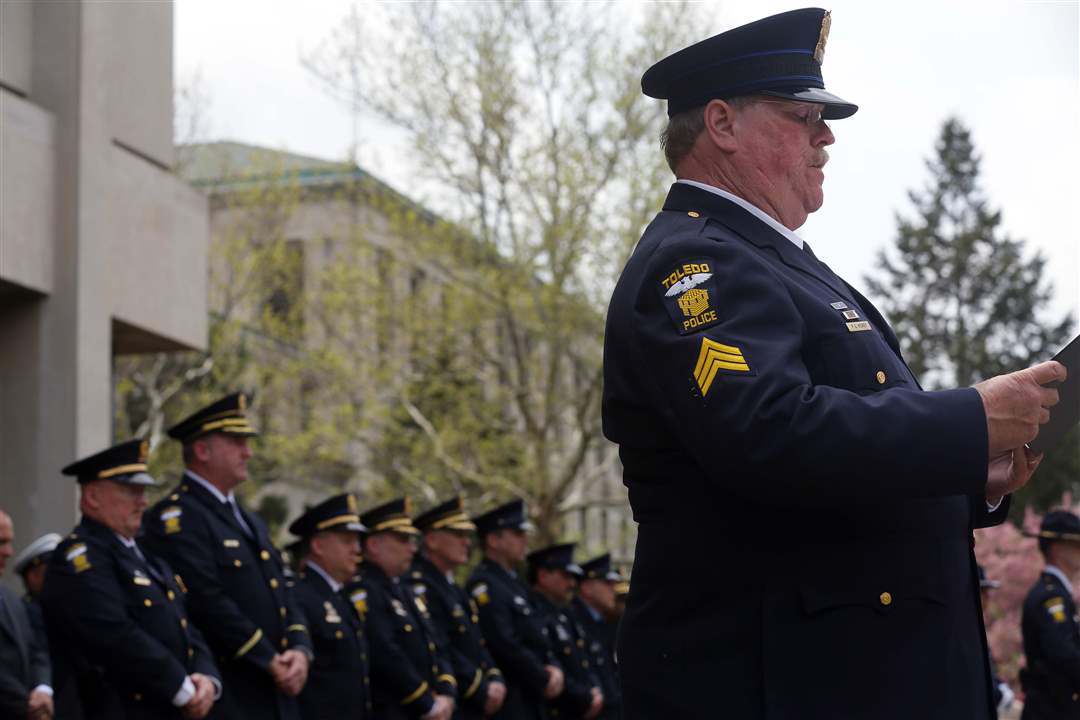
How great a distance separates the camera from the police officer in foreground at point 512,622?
471 inches

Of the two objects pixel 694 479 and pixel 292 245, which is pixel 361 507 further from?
pixel 694 479

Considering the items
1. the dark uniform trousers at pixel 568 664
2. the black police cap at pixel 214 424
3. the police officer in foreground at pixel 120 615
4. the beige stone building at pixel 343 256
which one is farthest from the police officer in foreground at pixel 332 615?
the beige stone building at pixel 343 256

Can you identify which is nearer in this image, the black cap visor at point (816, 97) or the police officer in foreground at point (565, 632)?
the black cap visor at point (816, 97)

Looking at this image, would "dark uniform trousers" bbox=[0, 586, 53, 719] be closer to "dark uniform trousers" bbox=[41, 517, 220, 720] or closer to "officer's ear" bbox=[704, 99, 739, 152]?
"dark uniform trousers" bbox=[41, 517, 220, 720]

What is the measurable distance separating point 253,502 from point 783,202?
3171 centimetres

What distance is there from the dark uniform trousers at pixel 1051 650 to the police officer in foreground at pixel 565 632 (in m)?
3.71

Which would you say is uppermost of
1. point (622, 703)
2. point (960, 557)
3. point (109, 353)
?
point (109, 353)

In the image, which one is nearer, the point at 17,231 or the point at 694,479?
the point at 694,479

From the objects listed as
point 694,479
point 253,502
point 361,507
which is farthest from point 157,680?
point 253,502

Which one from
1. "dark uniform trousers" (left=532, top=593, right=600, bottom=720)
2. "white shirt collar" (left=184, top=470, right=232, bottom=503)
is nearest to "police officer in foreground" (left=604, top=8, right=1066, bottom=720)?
"white shirt collar" (left=184, top=470, right=232, bottom=503)

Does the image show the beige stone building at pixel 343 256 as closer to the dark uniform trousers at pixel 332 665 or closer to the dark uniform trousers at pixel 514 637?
the dark uniform trousers at pixel 514 637

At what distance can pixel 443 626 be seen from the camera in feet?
36.5

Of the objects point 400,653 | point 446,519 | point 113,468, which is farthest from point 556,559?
point 113,468

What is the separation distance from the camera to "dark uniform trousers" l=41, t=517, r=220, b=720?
7.01 metres
